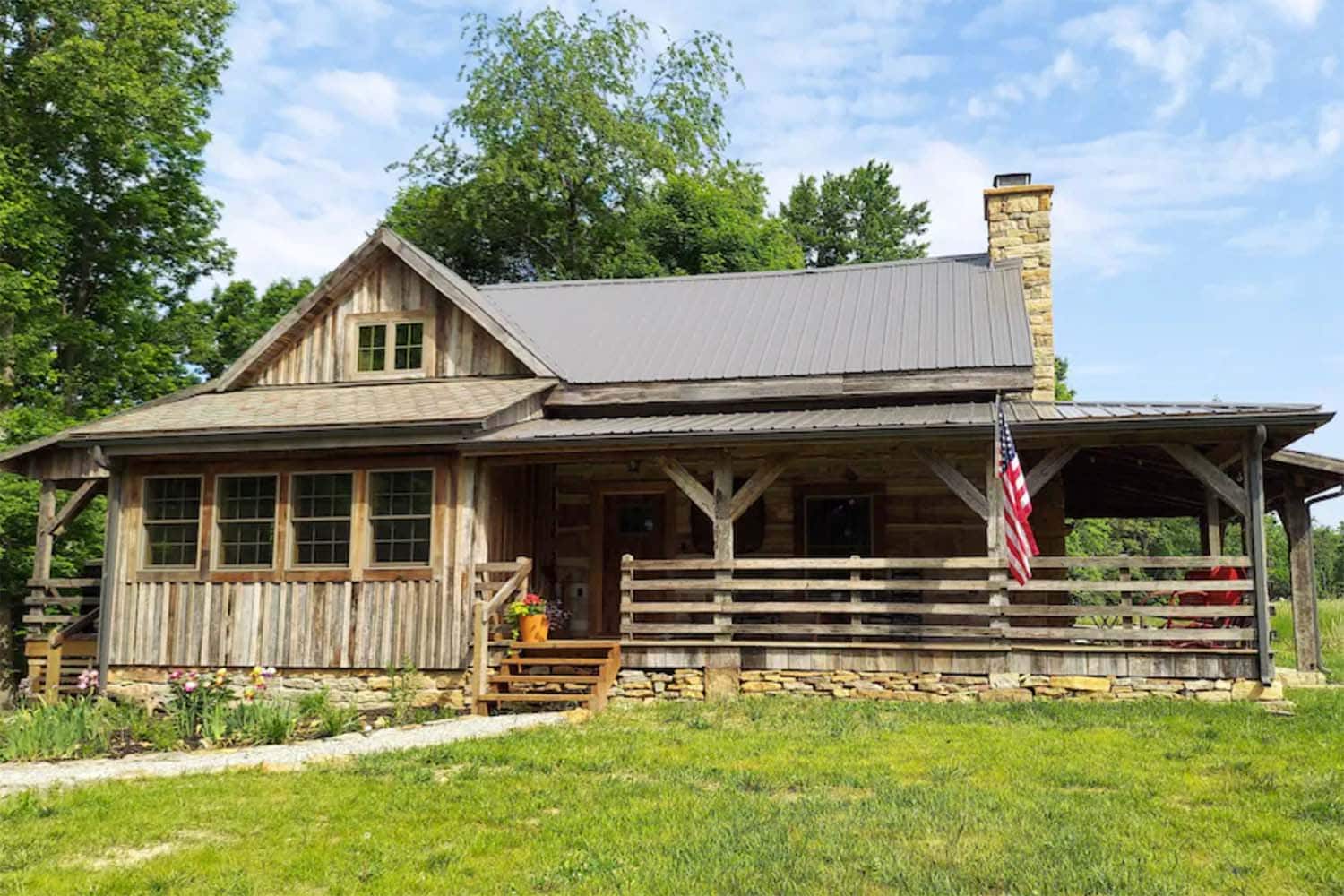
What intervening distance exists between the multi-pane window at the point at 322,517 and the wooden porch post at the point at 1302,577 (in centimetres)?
1137

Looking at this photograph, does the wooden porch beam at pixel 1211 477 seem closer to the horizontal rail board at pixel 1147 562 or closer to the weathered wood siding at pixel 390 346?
the horizontal rail board at pixel 1147 562

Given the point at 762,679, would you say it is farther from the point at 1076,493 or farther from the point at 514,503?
the point at 1076,493

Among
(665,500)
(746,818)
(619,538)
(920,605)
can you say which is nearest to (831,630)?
(920,605)

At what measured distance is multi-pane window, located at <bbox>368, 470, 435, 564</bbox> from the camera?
13914mm

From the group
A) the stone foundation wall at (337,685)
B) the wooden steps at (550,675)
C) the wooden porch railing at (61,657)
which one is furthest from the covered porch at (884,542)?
the wooden porch railing at (61,657)

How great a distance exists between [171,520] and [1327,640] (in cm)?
2017

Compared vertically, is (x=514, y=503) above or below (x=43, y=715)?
above

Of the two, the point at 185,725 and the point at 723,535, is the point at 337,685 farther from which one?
the point at 723,535

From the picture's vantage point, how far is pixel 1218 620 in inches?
540

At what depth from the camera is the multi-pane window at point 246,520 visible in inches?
564

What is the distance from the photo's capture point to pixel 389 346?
16.3 m

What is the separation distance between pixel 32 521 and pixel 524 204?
→ 17693 mm

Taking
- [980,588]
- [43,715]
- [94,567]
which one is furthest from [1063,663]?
[94,567]

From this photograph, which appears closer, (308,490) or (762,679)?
(762,679)
